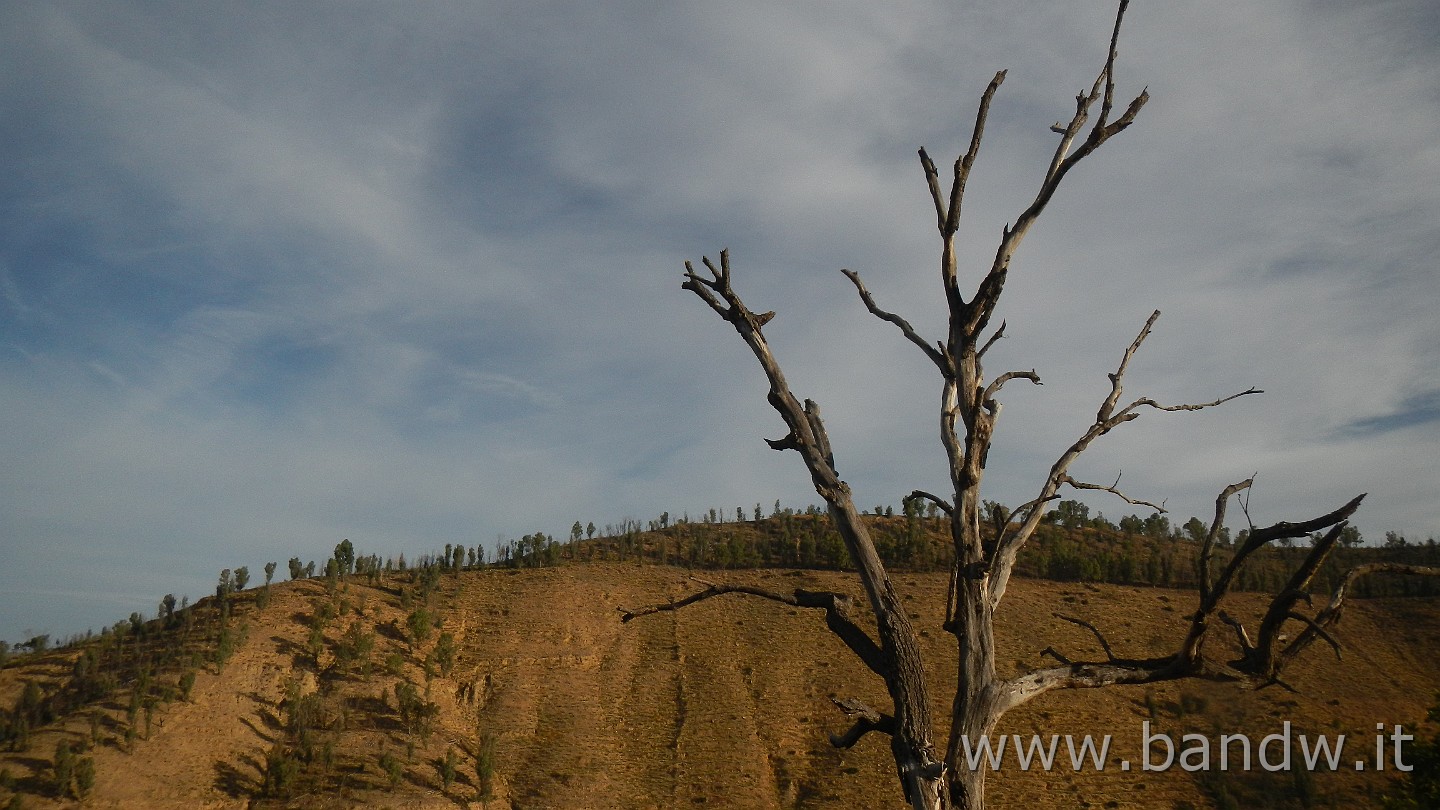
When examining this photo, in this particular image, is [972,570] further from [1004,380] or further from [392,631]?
[392,631]

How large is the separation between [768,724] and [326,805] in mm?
15527

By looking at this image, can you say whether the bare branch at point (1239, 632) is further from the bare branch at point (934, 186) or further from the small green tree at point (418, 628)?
the small green tree at point (418, 628)

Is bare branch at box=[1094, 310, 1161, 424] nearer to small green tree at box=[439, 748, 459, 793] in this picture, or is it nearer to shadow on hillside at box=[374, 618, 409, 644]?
small green tree at box=[439, 748, 459, 793]

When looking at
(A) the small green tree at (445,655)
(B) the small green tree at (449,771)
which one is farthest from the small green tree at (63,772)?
(A) the small green tree at (445,655)

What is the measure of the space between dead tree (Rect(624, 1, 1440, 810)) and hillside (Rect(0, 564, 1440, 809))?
72.5 ft

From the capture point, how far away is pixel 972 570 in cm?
436

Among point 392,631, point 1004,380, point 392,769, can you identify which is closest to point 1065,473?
point 1004,380

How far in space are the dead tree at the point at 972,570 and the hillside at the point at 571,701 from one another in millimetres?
22099

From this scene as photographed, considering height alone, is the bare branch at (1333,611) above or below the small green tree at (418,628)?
above

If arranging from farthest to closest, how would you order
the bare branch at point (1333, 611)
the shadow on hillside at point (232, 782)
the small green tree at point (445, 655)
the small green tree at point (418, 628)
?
the small green tree at point (418, 628) < the small green tree at point (445, 655) < the shadow on hillside at point (232, 782) < the bare branch at point (1333, 611)

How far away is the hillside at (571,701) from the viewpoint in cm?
2777

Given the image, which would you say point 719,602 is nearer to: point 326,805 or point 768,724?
point 768,724

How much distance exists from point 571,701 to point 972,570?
113ft

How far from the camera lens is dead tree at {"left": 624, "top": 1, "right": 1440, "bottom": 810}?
4.11m
